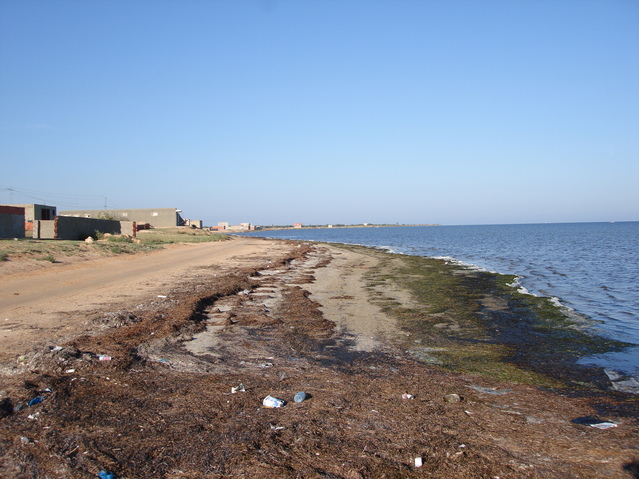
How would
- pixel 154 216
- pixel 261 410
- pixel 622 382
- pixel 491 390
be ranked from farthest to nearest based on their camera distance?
pixel 154 216
pixel 622 382
pixel 491 390
pixel 261 410

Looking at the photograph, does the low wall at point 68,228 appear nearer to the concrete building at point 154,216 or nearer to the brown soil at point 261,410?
the brown soil at point 261,410

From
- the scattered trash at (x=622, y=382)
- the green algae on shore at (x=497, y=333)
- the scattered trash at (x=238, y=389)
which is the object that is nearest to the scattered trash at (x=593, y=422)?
the green algae on shore at (x=497, y=333)

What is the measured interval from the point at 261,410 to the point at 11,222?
97.4 ft

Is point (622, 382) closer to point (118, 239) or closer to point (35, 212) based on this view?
point (118, 239)

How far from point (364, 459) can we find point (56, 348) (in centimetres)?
536

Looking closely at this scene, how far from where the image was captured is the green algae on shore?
8.16 metres

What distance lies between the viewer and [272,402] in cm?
569

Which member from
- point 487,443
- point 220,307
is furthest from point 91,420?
point 220,307

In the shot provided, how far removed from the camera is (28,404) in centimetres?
524

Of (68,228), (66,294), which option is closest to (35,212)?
(68,228)

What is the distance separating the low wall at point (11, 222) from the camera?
2805 cm

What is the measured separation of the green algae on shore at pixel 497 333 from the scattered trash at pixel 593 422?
162 cm

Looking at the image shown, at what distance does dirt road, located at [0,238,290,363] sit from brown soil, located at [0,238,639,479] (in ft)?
0.37

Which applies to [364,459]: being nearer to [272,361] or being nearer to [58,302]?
[272,361]
